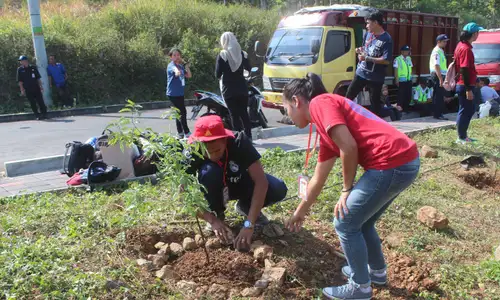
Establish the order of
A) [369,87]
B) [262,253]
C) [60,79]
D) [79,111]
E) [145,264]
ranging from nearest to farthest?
[145,264] < [262,253] < [369,87] < [79,111] < [60,79]

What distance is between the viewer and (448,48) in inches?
579

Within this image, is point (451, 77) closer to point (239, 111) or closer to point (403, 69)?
point (239, 111)

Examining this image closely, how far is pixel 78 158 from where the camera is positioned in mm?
5625

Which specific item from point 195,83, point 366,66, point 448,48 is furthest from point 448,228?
point 195,83

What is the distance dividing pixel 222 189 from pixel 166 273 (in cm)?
77

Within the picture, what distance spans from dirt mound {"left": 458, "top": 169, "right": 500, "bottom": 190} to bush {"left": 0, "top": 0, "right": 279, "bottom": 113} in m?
12.8

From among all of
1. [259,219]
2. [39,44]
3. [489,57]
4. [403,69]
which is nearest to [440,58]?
[403,69]

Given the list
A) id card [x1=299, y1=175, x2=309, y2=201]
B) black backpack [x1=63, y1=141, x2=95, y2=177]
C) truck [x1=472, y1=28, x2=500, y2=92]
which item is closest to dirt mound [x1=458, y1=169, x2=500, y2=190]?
id card [x1=299, y1=175, x2=309, y2=201]

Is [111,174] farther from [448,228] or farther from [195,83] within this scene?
[195,83]

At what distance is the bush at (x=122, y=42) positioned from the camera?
1505cm

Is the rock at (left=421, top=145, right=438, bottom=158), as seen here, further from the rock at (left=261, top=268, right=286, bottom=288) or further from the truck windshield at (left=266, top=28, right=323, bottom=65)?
the truck windshield at (left=266, top=28, right=323, bottom=65)

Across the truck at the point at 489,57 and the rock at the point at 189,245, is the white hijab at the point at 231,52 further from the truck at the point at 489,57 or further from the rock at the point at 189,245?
the truck at the point at 489,57

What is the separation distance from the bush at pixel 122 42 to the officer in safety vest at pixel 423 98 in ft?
29.8

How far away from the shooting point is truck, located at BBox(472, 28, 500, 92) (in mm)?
12477
